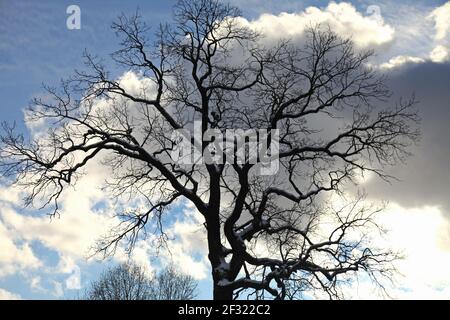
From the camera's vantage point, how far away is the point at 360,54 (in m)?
16.3

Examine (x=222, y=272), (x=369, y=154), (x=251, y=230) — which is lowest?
(x=222, y=272)

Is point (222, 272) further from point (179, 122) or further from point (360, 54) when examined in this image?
point (360, 54)

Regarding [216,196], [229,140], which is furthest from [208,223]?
[229,140]

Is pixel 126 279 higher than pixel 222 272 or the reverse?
higher

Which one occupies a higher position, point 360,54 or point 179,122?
point 360,54

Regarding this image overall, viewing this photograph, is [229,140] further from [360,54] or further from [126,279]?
[126,279]

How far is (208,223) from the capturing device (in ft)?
54.1
